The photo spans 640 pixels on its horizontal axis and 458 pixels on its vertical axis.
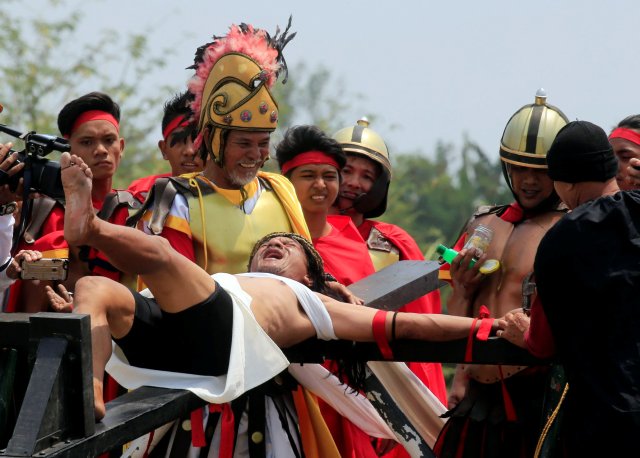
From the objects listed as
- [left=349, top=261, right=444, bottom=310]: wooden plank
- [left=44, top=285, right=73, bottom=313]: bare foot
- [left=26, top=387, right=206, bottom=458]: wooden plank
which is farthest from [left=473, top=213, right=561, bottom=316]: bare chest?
[left=44, top=285, right=73, bottom=313]: bare foot

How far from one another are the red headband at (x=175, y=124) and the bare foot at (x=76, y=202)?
8.59 feet

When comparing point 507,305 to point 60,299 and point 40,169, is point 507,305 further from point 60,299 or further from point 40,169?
point 40,169

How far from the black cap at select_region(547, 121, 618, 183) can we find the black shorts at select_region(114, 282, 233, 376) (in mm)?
1232

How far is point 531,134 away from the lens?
580cm

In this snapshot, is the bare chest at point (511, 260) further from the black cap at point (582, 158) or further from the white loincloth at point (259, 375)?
the black cap at point (582, 158)

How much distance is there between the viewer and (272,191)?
6.08 m

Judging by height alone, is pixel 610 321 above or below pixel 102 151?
below

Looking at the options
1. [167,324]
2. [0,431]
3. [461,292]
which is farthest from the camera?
[461,292]

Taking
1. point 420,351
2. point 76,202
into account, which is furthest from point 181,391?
point 420,351

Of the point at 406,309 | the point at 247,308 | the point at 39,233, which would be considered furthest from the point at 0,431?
the point at 406,309

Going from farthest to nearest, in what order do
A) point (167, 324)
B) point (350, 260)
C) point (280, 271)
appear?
point (350, 260), point (280, 271), point (167, 324)

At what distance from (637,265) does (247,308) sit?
139 centimetres

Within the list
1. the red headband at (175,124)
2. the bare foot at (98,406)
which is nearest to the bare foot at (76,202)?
the bare foot at (98,406)

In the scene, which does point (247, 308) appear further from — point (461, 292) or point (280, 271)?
point (461, 292)
